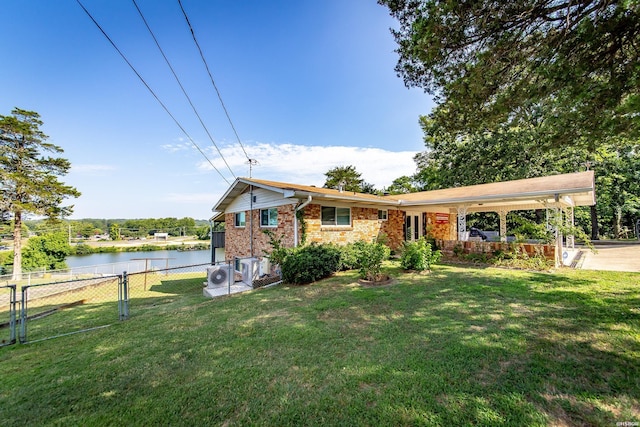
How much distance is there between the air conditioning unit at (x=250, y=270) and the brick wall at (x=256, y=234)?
1399 mm

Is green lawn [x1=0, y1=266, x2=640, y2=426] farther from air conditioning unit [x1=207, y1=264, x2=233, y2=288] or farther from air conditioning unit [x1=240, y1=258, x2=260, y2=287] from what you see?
air conditioning unit [x1=240, y1=258, x2=260, y2=287]

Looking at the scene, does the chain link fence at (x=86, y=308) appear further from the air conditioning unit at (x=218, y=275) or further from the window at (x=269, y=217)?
the window at (x=269, y=217)

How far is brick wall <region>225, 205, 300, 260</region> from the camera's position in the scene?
938 centimetres

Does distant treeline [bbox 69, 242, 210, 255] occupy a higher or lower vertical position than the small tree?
lower

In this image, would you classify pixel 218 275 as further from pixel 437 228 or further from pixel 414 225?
pixel 437 228

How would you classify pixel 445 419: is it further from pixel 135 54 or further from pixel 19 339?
pixel 135 54

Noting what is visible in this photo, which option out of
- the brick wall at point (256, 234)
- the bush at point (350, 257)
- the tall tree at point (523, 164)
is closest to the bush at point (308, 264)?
the bush at point (350, 257)

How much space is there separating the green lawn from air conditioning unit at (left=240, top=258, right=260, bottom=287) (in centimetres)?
279

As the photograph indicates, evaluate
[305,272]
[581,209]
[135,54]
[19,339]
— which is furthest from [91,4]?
[581,209]

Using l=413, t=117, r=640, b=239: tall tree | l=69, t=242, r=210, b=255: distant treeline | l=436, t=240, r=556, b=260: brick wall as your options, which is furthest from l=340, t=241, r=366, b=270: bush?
l=69, t=242, r=210, b=255: distant treeline

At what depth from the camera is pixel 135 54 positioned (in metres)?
6.66

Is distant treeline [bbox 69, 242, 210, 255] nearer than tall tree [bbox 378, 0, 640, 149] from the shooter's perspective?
No

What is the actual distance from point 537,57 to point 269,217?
904 cm

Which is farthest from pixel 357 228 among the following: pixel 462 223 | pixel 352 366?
pixel 352 366
